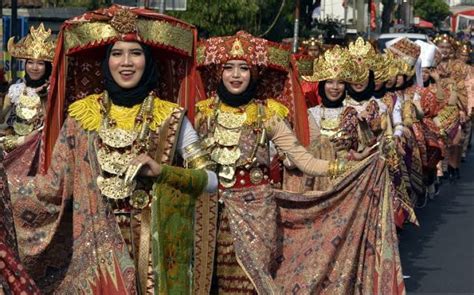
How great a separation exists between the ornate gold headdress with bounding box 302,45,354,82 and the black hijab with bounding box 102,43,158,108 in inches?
185

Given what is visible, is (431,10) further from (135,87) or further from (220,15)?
(135,87)

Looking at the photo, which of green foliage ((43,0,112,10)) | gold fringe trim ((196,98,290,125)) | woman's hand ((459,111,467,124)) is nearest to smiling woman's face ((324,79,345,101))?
gold fringe trim ((196,98,290,125))

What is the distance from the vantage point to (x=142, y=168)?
697 cm

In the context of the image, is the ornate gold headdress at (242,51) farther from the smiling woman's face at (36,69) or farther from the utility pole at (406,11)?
the utility pole at (406,11)

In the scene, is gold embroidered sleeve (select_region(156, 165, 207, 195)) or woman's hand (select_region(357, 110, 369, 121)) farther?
woman's hand (select_region(357, 110, 369, 121))

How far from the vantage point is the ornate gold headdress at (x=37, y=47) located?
12.2m

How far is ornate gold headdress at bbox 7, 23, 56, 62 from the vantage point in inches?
479

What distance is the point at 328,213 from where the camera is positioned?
364 inches

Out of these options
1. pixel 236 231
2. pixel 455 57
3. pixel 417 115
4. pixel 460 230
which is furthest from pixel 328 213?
pixel 455 57

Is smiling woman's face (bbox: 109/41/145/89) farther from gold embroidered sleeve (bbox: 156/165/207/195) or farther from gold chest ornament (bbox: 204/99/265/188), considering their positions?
gold chest ornament (bbox: 204/99/265/188)

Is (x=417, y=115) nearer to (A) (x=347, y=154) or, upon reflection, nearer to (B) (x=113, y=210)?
(A) (x=347, y=154)

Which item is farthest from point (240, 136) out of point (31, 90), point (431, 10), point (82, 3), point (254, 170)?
point (431, 10)

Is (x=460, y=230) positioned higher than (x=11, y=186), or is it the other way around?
(x=11, y=186)

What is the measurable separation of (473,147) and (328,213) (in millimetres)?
22625
